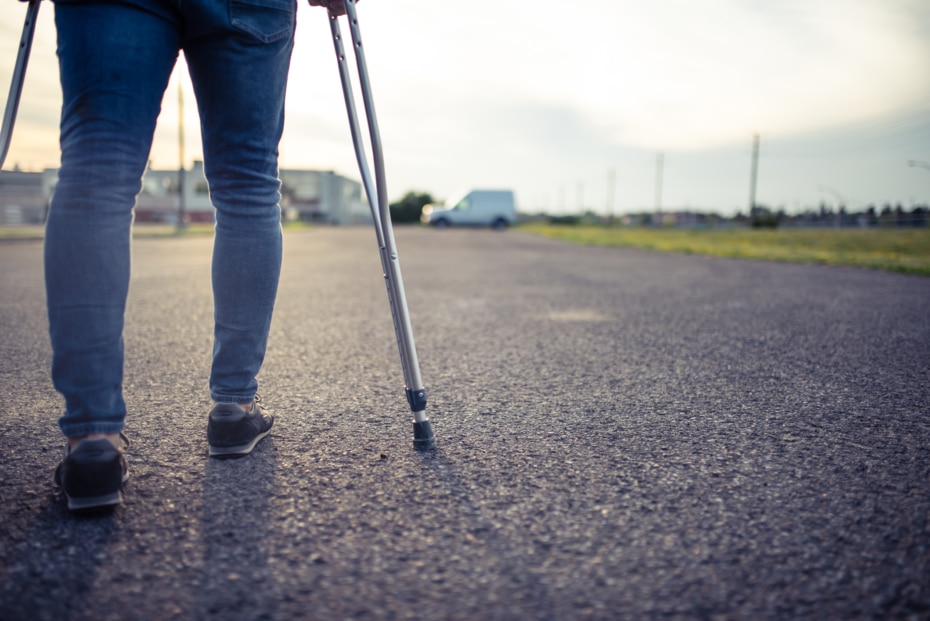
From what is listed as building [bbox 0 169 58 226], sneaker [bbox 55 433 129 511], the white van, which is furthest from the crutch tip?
building [bbox 0 169 58 226]

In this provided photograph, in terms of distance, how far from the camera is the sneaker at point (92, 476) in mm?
1248

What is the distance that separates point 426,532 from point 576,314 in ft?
10.6

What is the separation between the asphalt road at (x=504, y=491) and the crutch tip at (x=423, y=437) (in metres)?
0.03

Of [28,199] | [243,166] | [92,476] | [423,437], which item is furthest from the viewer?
[28,199]

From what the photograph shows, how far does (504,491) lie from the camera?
1400 mm

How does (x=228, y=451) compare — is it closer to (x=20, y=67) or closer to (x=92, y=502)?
(x=92, y=502)

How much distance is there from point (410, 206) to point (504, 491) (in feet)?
246

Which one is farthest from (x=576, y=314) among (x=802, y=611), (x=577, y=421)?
(x=802, y=611)

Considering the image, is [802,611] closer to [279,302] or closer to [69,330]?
[69,330]

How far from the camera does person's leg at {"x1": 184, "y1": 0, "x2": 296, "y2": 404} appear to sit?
4.71 ft

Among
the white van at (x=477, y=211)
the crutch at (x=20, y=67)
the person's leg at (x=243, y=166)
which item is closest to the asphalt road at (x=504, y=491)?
the person's leg at (x=243, y=166)

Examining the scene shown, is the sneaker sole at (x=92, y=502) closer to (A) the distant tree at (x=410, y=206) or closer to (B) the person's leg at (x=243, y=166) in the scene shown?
(B) the person's leg at (x=243, y=166)

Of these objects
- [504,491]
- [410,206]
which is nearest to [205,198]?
[410,206]

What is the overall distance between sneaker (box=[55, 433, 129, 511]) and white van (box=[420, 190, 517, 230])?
37024 mm
